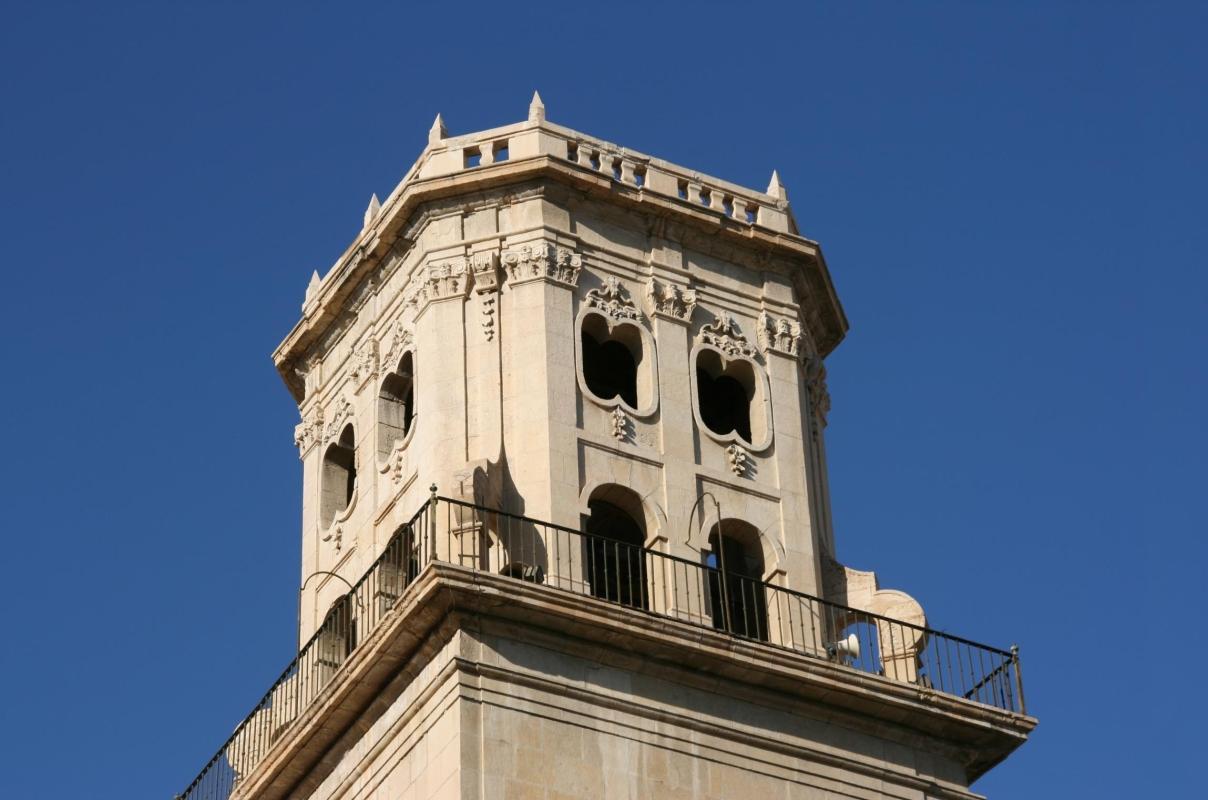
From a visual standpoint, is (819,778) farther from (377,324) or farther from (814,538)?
(377,324)

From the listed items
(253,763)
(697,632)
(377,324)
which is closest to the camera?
(697,632)

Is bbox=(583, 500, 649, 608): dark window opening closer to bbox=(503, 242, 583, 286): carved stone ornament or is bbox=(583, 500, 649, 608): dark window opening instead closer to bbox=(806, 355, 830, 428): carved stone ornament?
bbox=(503, 242, 583, 286): carved stone ornament

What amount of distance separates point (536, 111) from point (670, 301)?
346 centimetres

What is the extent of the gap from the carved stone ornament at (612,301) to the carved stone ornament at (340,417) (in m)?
4.32

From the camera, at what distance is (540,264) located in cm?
4019

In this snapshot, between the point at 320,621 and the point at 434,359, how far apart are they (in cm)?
421

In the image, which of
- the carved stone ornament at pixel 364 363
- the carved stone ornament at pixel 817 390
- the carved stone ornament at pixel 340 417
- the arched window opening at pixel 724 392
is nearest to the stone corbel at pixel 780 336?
the arched window opening at pixel 724 392

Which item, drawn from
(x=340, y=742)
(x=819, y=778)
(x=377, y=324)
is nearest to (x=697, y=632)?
(x=819, y=778)

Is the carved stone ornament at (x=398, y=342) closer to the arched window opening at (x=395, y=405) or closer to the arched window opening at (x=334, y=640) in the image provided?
the arched window opening at (x=395, y=405)

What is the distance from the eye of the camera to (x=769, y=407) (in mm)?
41188

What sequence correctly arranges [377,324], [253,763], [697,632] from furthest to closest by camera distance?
[377,324], [253,763], [697,632]

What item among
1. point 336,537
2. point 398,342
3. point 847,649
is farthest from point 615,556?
point 336,537

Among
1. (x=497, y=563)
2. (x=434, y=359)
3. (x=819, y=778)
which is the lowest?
(x=819, y=778)

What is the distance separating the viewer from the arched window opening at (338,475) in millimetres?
42438
